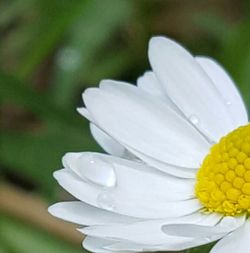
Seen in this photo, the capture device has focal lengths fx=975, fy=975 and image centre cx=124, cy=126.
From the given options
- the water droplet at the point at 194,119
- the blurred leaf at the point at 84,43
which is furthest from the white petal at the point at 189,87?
the blurred leaf at the point at 84,43

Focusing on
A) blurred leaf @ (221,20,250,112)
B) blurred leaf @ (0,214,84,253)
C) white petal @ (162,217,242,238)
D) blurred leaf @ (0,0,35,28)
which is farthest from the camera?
blurred leaf @ (0,0,35,28)

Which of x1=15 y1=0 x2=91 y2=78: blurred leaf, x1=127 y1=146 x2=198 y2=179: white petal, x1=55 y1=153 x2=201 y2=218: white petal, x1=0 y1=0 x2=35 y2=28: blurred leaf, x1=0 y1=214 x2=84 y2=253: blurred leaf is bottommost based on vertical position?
x1=55 y1=153 x2=201 y2=218: white petal

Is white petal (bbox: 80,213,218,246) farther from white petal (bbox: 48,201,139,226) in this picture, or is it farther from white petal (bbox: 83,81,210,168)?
white petal (bbox: 83,81,210,168)

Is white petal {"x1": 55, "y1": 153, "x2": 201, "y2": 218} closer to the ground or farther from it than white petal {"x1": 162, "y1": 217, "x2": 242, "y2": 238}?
farther from it

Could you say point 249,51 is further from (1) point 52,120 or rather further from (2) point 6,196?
(2) point 6,196

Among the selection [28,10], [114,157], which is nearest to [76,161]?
[114,157]

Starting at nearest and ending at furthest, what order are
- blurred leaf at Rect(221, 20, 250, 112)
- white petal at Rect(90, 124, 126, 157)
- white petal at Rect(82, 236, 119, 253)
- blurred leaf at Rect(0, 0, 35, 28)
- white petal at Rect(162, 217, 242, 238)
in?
white petal at Rect(162, 217, 242, 238) → white petal at Rect(82, 236, 119, 253) → white petal at Rect(90, 124, 126, 157) → blurred leaf at Rect(221, 20, 250, 112) → blurred leaf at Rect(0, 0, 35, 28)

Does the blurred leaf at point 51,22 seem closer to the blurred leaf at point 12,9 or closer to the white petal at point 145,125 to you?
the blurred leaf at point 12,9

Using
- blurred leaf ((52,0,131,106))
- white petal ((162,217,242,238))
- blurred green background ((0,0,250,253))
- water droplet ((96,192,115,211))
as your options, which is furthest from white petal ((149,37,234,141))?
blurred leaf ((52,0,131,106))
